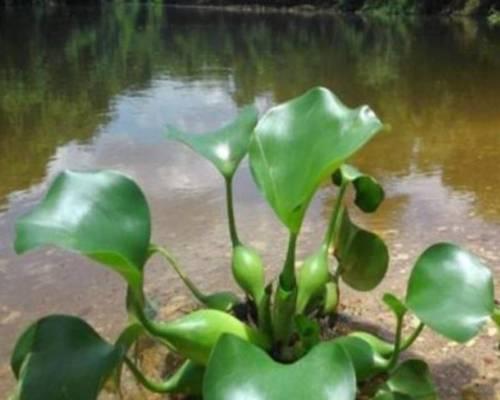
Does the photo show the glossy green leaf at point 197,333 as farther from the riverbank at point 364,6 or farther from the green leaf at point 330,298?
the riverbank at point 364,6

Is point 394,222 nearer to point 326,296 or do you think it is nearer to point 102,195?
point 326,296

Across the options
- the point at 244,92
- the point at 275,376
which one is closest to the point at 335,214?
the point at 275,376

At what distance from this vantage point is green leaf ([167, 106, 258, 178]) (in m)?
1.87

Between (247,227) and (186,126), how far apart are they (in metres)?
2.79

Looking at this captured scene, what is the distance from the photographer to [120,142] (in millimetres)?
5125

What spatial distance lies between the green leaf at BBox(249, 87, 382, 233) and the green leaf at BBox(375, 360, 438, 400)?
0.38 m

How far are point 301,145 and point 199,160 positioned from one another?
9.55 ft

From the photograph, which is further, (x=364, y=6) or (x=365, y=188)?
(x=364, y=6)

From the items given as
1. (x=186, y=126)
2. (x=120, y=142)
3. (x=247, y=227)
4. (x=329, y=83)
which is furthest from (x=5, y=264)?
(x=329, y=83)

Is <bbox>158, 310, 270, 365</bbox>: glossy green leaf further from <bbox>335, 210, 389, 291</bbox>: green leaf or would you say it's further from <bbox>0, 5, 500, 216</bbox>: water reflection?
<bbox>0, 5, 500, 216</bbox>: water reflection

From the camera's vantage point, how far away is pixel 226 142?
1911 mm

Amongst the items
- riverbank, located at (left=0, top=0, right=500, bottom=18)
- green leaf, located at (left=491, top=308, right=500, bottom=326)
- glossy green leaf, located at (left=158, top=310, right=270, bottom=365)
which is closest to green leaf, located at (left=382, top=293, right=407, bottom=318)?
green leaf, located at (left=491, top=308, right=500, bottom=326)

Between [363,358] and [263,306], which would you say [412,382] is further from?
[263,306]

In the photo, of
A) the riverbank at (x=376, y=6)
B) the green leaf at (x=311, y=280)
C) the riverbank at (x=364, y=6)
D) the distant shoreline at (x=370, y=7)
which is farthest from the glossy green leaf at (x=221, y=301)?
the distant shoreline at (x=370, y=7)
